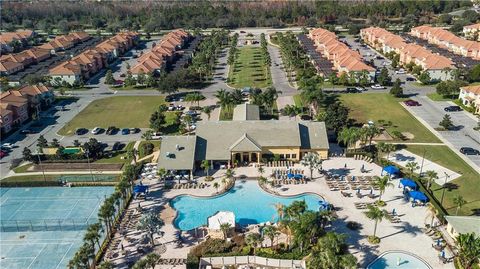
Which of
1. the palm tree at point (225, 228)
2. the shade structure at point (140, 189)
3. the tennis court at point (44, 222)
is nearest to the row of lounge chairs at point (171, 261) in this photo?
the palm tree at point (225, 228)

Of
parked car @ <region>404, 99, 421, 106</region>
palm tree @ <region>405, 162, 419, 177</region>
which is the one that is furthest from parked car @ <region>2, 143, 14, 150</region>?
parked car @ <region>404, 99, 421, 106</region>

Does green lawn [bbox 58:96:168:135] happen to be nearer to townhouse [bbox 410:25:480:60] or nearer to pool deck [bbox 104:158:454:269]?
pool deck [bbox 104:158:454:269]

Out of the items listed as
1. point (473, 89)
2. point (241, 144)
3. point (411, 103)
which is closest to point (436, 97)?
point (411, 103)

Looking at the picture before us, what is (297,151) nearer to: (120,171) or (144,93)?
(120,171)

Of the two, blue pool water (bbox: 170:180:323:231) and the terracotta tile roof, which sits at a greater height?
the terracotta tile roof

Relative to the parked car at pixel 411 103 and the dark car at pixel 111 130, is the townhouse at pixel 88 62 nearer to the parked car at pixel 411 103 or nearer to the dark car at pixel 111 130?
the dark car at pixel 111 130

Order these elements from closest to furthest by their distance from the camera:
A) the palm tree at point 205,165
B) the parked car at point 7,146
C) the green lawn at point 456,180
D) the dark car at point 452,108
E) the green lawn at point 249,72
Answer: the green lawn at point 456,180 → the palm tree at point 205,165 → the parked car at point 7,146 → the dark car at point 452,108 → the green lawn at point 249,72
